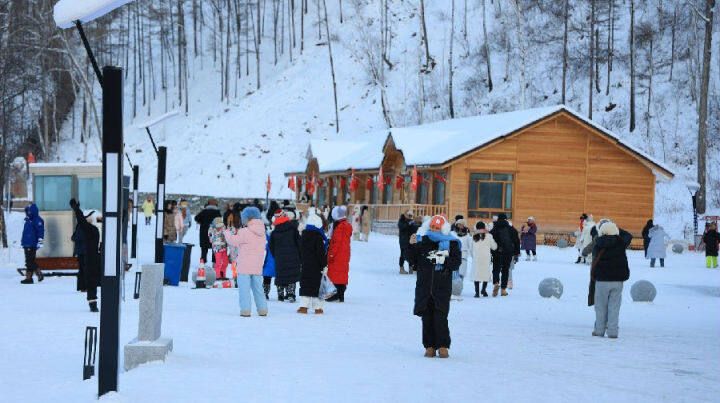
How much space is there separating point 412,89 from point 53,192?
56.8 metres

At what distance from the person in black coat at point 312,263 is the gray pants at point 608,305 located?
415 cm

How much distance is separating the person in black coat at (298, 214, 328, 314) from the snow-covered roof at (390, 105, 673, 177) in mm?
24760

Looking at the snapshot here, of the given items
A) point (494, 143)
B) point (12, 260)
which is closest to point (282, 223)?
point (12, 260)

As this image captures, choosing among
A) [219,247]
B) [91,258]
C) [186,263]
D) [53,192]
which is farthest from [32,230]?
[53,192]

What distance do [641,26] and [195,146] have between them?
112 feet

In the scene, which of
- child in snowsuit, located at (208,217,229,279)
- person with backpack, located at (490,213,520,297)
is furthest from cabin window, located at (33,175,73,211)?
person with backpack, located at (490,213,520,297)

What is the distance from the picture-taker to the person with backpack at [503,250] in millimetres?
20688

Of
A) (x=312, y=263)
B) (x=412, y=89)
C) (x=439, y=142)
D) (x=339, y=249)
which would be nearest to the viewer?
(x=312, y=263)

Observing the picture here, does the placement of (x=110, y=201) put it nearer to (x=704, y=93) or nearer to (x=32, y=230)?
(x=32, y=230)

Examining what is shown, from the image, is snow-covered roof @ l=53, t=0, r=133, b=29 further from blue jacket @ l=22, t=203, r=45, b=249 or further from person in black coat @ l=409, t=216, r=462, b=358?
blue jacket @ l=22, t=203, r=45, b=249

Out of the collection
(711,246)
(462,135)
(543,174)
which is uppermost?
(462,135)

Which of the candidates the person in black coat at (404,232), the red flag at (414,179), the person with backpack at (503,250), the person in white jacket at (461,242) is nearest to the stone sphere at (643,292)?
the person with backpack at (503,250)

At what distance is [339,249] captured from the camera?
58.4 feet

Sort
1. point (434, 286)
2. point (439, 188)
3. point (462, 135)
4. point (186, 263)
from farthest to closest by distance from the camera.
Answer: point (462, 135) < point (439, 188) < point (186, 263) < point (434, 286)
